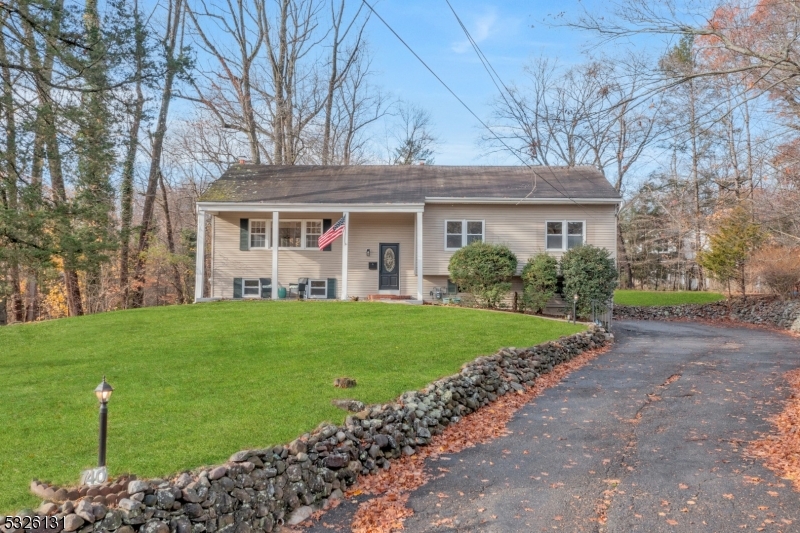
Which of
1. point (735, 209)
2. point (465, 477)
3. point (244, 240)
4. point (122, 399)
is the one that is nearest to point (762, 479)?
point (465, 477)

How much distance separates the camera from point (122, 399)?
690 centimetres

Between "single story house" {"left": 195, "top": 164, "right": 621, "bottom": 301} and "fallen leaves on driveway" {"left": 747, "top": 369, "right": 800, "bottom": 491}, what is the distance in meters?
11.5

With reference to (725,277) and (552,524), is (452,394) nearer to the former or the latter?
(552,524)

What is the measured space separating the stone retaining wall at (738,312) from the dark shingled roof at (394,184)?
7360mm

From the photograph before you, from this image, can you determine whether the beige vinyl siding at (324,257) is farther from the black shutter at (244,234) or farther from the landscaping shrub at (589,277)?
the landscaping shrub at (589,277)

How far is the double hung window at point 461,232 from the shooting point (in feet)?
63.4

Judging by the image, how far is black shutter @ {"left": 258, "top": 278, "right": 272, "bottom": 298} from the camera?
19266 millimetres

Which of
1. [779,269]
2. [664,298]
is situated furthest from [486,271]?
[664,298]

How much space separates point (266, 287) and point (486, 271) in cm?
748

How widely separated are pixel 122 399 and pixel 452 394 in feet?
14.1

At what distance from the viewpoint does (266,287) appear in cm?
1930

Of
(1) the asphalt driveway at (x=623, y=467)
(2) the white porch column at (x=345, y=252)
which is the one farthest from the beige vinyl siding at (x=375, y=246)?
(1) the asphalt driveway at (x=623, y=467)

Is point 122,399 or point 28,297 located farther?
point 28,297

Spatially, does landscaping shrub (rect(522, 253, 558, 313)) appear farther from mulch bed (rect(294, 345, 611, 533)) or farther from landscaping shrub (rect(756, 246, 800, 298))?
landscaping shrub (rect(756, 246, 800, 298))
